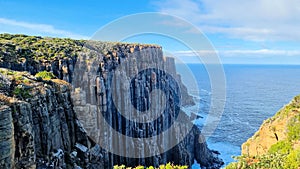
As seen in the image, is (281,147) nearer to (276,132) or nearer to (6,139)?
(276,132)

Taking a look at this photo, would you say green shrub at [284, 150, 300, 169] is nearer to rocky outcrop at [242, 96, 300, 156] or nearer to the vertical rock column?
rocky outcrop at [242, 96, 300, 156]

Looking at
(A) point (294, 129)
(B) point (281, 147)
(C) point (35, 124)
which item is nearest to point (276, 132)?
(A) point (294, 129)

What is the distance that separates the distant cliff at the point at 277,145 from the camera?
17550 mm

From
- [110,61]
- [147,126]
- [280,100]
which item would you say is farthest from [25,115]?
[280,100]

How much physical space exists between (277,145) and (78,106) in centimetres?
1531

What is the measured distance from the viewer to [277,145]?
874 inches

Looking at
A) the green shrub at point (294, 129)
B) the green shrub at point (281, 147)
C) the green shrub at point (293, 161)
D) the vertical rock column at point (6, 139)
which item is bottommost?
the green shrub at point (281, 147)

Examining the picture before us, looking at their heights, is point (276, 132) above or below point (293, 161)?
above

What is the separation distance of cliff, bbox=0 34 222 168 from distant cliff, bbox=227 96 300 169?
10829 mm

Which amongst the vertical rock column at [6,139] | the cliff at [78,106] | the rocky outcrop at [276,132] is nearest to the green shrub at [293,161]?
the rocky outcrop at [276,132]

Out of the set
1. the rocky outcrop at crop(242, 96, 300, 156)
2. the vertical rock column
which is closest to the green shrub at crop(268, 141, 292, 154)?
the rocky outcrop at crop(242, 96, 300, 156)

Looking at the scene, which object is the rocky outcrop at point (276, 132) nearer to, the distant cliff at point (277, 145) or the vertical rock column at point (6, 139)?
the distant cliff at point (277, 145)

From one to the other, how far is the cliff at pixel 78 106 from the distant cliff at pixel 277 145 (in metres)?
10.8

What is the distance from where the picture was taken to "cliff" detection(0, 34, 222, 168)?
1295 cm
